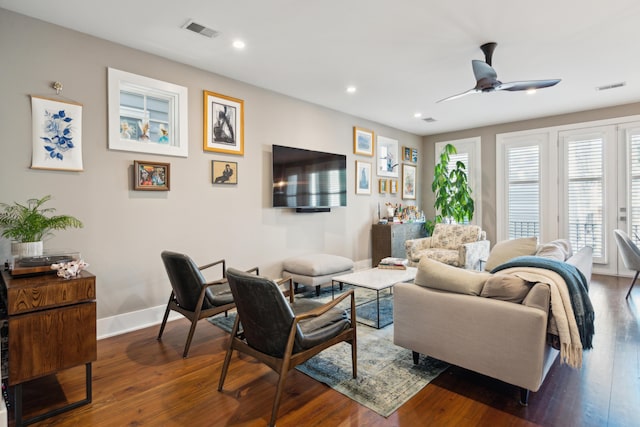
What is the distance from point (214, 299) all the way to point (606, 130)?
20.8ft

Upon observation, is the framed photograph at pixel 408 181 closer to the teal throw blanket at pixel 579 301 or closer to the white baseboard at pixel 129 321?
the teal throw blanket at pixel 579 301

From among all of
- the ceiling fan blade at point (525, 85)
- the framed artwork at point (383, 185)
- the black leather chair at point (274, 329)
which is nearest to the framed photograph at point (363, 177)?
the framed artwork at point (383, 185)

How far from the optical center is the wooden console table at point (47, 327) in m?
1.87

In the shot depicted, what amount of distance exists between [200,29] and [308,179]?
2.37 metres

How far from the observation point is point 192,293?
2.77 metres

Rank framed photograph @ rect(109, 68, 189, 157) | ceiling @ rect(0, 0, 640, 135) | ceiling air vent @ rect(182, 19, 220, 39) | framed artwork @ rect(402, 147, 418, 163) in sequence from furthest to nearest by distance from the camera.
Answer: framed artwork @ rect(402, 147, 418, 163), framed photograph @ rect(109, 68, 189, 157), ceiling air vent @ rect(182, 19, 220, 39), ceiling @ rect(0, 0, 640, 135)

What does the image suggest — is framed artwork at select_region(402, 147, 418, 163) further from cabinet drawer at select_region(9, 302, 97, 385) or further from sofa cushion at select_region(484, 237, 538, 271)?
cabinet drawer at select_region(9, 302, 97, 385)

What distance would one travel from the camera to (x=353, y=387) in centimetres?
223

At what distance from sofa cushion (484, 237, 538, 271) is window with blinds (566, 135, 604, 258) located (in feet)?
9.69

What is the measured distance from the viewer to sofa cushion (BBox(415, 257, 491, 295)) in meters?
2.20

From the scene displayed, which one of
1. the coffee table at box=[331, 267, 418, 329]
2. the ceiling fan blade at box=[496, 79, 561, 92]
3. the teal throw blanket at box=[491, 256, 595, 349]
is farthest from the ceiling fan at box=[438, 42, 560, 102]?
the coffee table at box=[331, 267, 418, 329]

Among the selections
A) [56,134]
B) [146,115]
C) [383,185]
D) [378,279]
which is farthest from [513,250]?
[56,134]

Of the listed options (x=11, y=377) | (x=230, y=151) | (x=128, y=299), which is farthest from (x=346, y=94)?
(x=11, y=377)

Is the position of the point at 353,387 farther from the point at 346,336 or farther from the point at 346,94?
the point at 346,94
